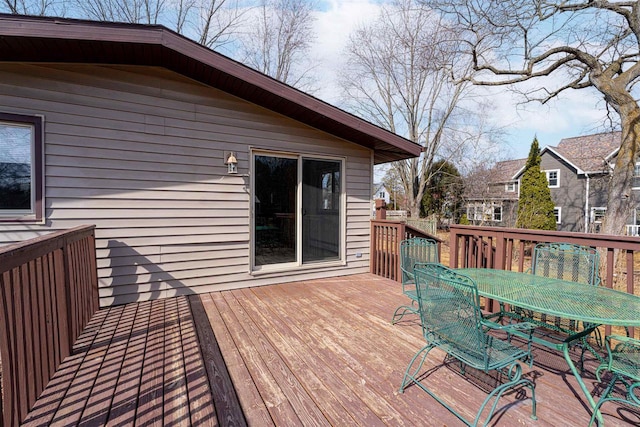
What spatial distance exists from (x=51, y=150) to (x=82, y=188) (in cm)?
46

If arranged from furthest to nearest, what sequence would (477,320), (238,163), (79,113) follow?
1. (238,163)
2. (79,113)
3. (477,320)

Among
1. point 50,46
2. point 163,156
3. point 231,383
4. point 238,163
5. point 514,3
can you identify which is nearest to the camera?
point 231,383

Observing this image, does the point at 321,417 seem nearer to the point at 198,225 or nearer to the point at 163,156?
the point at 198,225

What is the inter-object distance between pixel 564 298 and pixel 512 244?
4.71 ft

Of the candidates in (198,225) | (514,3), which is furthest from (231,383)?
(514,3)

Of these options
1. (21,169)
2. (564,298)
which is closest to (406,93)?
(564,298)

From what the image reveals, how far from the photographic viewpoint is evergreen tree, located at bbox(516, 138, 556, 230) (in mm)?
13234

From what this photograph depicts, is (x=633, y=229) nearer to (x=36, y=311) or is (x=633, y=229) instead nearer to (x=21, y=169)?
(x=36, y=311)

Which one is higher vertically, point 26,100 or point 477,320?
point 26,100

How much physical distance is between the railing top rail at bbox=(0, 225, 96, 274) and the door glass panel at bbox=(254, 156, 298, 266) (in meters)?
2.17

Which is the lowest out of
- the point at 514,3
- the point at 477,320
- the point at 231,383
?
the point at 231,383

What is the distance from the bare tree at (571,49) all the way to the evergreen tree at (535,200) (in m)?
4.98

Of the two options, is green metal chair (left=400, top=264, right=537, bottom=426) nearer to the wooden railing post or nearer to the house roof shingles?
the wooden railing post

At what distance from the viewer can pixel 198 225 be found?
3984mm
